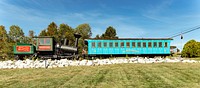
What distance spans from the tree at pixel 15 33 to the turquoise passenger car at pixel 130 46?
30.2 meters

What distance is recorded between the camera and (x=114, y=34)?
180ft

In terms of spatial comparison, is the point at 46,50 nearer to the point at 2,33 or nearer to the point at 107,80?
the point at 107,80

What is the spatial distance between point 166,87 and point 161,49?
13119 millimetres

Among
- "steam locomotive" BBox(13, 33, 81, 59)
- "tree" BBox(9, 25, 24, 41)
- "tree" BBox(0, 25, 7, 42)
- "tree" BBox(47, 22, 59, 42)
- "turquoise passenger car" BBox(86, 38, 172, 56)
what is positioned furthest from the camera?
"tree" BBox(9, 25, 24, 41)

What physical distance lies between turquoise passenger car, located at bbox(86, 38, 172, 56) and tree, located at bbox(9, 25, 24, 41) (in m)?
30.2

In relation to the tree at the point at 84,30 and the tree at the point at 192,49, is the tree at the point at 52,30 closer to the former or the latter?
the tree at the point at 84,30

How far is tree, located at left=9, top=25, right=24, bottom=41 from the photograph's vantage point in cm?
3838

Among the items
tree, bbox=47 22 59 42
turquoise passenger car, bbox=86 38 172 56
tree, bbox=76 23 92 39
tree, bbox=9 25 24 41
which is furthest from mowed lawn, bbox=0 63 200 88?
tree, bbox=76 23 92 39

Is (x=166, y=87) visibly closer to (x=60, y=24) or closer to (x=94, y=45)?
(x=94, y=45)

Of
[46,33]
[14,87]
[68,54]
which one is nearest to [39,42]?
[68,54]

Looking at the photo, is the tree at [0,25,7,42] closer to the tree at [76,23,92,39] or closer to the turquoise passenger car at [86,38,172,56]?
the tree at [76,23,92,39]

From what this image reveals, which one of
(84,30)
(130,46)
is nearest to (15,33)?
(84,30)

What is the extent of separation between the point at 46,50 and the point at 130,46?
8727mm

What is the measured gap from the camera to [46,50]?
14.1 m
